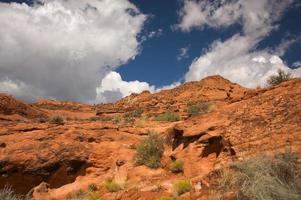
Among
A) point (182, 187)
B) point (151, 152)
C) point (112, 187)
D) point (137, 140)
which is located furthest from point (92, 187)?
point (182, 187)

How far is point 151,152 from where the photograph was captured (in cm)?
1488

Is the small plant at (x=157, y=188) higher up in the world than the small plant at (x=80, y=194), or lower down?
lower down

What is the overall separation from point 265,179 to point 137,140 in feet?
37.9

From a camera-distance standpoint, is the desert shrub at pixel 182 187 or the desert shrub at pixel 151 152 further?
the desert shrub at pixel 151 152

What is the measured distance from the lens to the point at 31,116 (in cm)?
3016

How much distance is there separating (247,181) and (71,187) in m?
9.63

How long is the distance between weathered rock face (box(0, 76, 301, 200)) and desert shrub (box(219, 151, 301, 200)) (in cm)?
102

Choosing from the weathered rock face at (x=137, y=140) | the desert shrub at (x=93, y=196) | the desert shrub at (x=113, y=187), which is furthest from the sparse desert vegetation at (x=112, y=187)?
the desert shrub at (x=93, y=196)

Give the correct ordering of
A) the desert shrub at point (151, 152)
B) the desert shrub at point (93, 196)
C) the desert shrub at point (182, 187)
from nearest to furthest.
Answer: the desert shrub at point (182, 187)
the desert shrub at point (93, 196)
the desert shrub at point (151, 152)

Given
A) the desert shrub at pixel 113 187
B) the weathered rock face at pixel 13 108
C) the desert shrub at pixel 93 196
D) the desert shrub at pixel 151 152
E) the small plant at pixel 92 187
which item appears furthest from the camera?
the weathered rock face at pixel 13 108

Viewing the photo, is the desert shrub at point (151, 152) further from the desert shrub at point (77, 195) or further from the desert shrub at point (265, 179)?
the desert shrub at point (265, 179)

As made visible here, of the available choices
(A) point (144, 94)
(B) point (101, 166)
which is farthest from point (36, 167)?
(A) point (144, 94)

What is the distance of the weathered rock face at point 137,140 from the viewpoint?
1119 cm

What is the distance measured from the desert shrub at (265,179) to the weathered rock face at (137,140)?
1.02 metres
